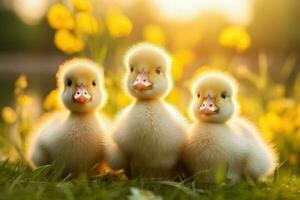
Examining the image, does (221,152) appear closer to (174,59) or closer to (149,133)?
(149,133)

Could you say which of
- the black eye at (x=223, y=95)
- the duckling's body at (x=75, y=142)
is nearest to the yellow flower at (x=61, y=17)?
the duckling's body at (x=75, y=142)

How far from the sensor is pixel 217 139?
10.4ft

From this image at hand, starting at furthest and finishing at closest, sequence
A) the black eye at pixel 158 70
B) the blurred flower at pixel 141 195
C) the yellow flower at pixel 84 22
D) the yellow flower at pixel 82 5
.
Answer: the yellow flower at pixel 84 22 < the yellow flower at pixel 82 5 < the black eye at pixel 158 70 < the blurred flower at pixel 141 195

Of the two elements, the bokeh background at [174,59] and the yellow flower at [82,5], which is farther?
the bokeh background at [174,59]

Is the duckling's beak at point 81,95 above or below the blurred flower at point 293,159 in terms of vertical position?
above

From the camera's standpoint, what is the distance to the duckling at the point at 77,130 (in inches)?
127

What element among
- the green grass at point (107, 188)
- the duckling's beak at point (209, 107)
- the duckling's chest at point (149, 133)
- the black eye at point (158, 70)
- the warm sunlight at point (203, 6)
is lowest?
the green grass at point (107, 188)

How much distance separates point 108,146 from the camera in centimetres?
327

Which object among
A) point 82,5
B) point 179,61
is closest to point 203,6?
point 179,61

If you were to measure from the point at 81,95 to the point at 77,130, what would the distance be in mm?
217

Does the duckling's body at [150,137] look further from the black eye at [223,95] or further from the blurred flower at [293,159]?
the blurred flower at [293,159]

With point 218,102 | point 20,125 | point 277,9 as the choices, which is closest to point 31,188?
point 218,102

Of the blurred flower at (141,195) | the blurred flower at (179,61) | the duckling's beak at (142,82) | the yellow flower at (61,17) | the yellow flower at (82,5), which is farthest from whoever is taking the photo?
the blurred flower at (179,61)

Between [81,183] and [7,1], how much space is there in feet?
103
